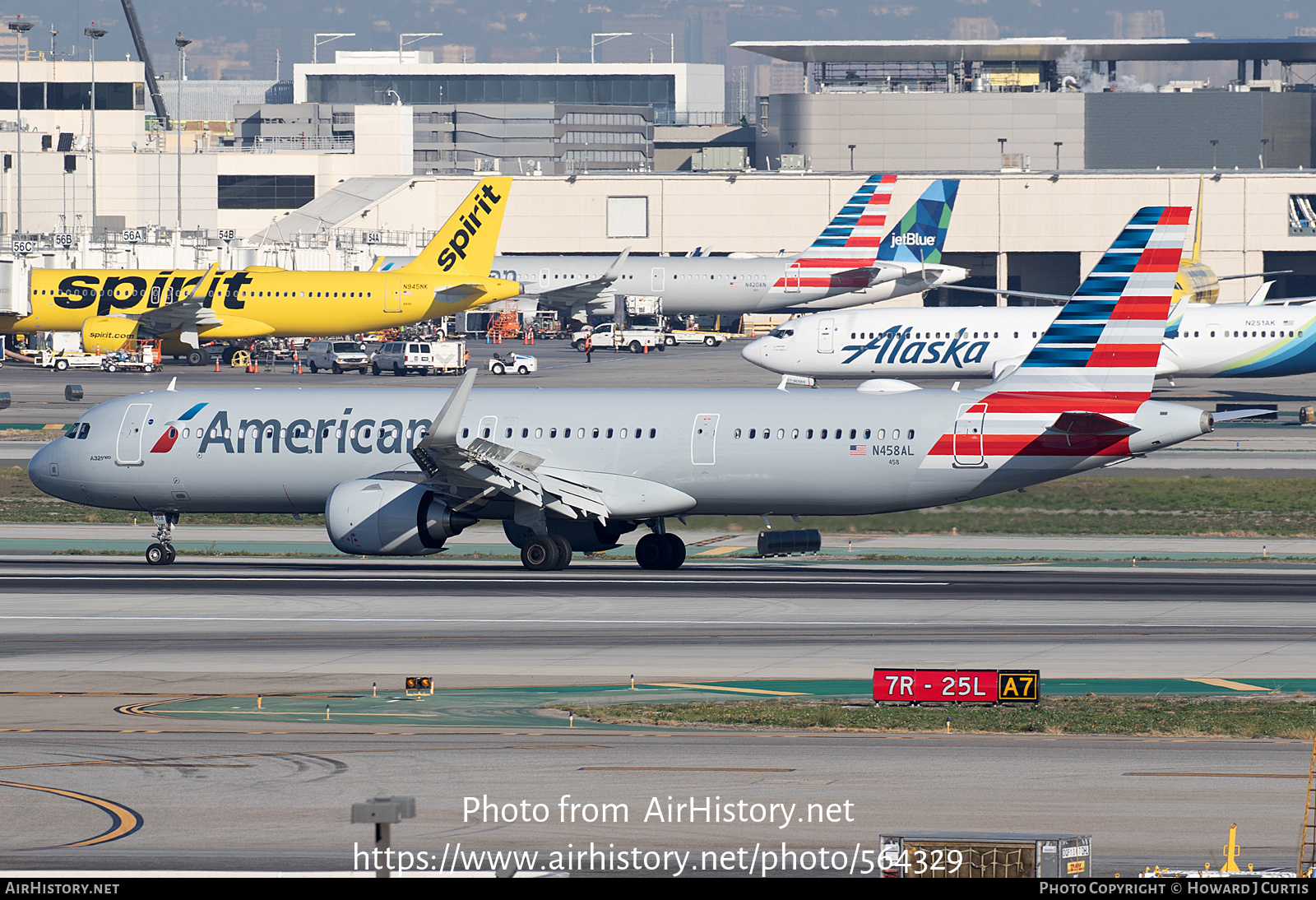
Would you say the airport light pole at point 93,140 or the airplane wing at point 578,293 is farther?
the airport light pole at point 93,140

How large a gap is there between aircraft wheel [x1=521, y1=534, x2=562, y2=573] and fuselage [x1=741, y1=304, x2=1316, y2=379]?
4457 centimetres

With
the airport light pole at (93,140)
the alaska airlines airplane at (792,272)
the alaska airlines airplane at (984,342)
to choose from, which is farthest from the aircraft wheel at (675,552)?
the airport light pole at (93,140)

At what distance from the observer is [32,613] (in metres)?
36.7

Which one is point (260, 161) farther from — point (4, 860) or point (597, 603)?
point (4, 860)

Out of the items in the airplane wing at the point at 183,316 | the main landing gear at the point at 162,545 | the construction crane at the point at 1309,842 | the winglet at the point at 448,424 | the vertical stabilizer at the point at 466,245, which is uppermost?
the vertical stabilizer at the point at 466,245

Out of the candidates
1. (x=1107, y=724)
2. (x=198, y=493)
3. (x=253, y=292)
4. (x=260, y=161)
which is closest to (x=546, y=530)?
(x=198, y=493)

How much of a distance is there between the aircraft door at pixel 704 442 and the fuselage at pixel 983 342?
4373 centimetres

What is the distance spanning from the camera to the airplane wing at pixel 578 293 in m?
126

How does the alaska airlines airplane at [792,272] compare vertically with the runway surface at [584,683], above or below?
above

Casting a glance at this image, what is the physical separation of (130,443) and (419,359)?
52.1m

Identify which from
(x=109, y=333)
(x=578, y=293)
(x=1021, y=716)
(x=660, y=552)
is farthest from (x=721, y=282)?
(x=1021, y=716)

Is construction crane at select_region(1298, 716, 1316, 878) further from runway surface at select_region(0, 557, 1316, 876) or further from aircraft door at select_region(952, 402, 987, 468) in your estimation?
aircraft door at select_region(952, 402, 987, 468)

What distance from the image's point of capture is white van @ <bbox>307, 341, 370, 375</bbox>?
326 ft

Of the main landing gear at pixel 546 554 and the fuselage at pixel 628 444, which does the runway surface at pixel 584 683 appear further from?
the fuselage at pixel 628 444
